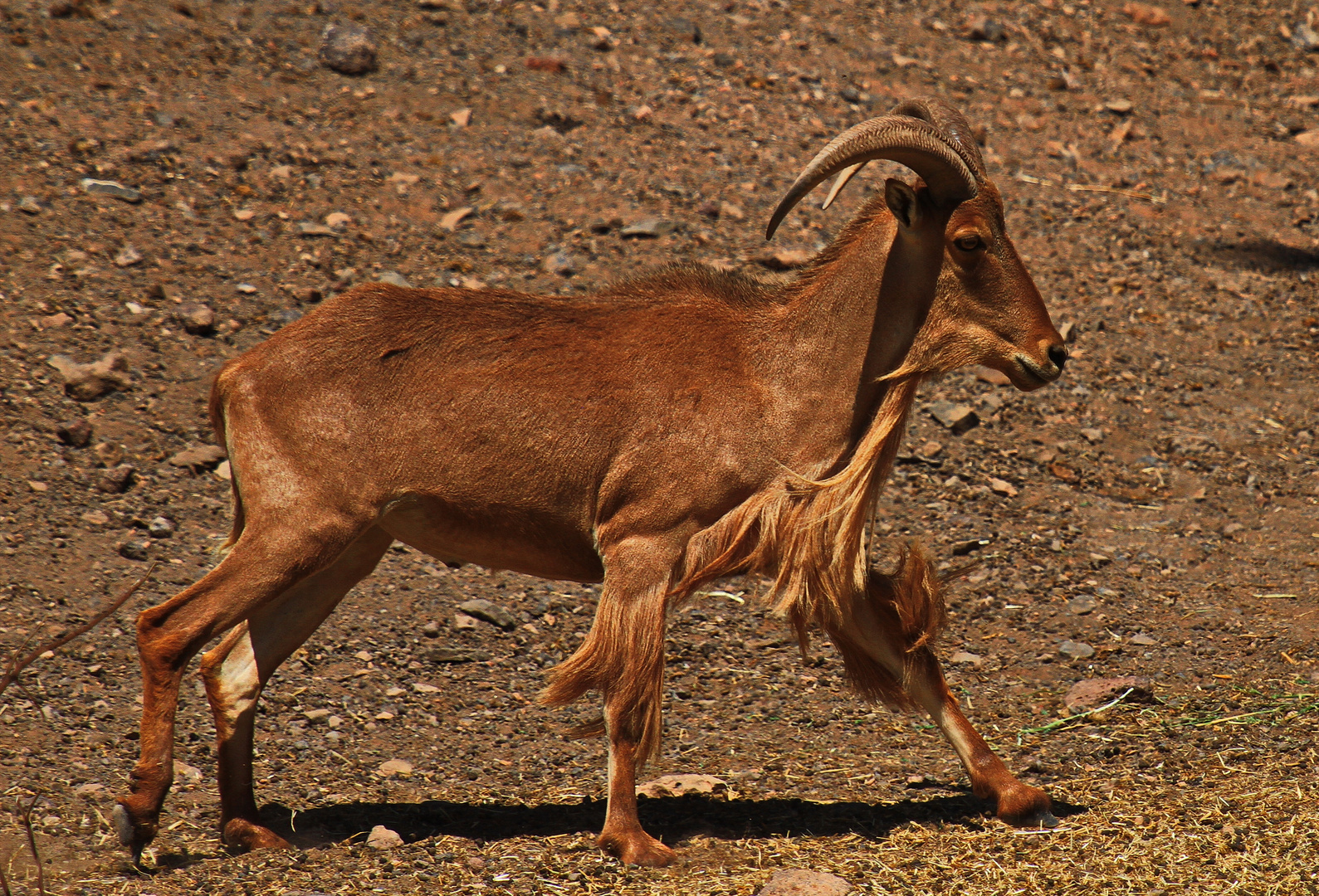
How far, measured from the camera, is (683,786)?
562 cm

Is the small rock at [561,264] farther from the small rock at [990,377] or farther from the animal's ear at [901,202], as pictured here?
the animal's ear at [901,202]

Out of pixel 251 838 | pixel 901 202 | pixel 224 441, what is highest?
pixel 901 202

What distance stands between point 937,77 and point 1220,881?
31.4ft

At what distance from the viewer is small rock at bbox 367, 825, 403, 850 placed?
16.4 ft

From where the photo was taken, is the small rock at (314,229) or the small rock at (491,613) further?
the small rock at (314,229)

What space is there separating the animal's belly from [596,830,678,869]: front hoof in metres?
1.05

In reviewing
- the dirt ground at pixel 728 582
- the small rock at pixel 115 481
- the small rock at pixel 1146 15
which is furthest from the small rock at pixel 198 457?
the small rock at pixel 1146 15

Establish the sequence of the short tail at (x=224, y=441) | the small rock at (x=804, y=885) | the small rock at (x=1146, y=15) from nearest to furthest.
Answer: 1. the small rock at (x=804, y=885)
2. the short tail at (x=224, y=441)
3. the small rock at (x=1146, y=15)

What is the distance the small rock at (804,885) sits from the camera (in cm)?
443

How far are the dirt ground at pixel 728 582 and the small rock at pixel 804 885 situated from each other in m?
0.16

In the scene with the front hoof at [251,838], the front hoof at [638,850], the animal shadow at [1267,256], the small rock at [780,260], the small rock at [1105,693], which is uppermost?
the animal shadow at [1267,256]

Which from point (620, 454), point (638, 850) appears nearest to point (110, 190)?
point (620, 454)

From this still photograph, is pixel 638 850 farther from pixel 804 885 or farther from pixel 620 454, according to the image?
pixel 620 454

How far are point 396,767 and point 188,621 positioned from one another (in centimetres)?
143
